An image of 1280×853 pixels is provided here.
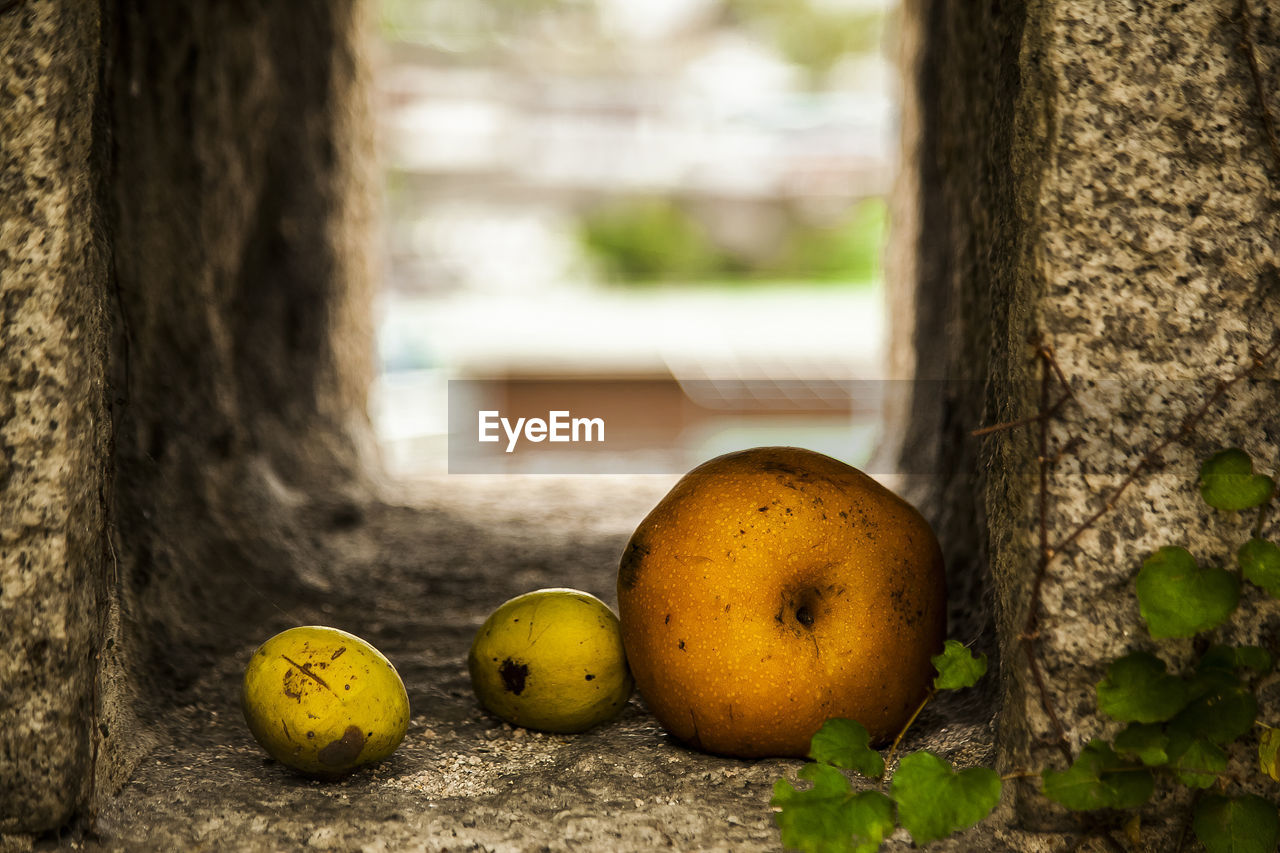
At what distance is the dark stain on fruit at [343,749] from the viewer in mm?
1436

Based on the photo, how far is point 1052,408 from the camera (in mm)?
1315

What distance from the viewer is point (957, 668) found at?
1402 mm

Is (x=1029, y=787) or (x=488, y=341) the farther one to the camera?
(x=488, y=341)

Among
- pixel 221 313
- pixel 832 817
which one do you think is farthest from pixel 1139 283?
pixel 221 313

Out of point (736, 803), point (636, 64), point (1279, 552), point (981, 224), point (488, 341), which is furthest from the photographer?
point (636, 64)

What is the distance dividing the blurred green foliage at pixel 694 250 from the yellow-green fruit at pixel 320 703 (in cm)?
1323

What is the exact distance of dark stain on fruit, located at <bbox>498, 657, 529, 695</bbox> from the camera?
5.25 ft

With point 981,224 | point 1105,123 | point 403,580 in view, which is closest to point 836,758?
point 1105,123

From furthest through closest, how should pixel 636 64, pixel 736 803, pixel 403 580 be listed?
pixel 636 64 → pixel 403 580 → pixel 736 803

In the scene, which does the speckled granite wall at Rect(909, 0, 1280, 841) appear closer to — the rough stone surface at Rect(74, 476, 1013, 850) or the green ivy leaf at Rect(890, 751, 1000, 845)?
the green ivy leaf at Rect(890, 751, 1000, 845)

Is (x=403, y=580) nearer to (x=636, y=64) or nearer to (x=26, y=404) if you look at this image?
(x=26, y=404)

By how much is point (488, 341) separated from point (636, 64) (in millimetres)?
8424

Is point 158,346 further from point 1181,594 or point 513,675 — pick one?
point 1181,594

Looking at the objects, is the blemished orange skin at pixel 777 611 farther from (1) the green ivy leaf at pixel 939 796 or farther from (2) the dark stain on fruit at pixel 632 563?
(1) the green ivy leaf at pixel 939 796
